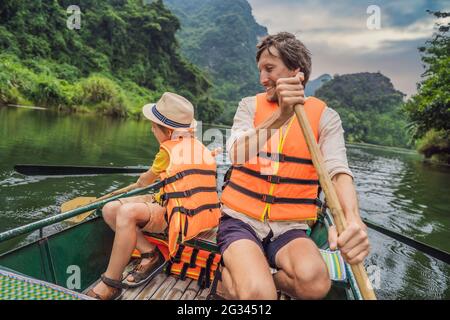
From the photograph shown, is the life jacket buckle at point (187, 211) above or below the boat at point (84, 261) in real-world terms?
above

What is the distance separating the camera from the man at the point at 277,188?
1.60m

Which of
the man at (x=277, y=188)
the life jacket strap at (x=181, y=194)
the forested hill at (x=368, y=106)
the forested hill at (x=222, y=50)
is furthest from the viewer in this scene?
the forested hill at (x=222, y=50)

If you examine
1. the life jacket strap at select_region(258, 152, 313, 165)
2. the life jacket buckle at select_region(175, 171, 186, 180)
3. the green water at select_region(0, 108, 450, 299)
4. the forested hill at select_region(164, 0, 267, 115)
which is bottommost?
the green water at select_region(0, 108, 450, 299)

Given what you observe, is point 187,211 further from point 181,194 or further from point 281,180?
point 281,180

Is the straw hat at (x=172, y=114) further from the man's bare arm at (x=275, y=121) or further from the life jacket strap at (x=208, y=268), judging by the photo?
the life jacket strap at (x=208, y=268)

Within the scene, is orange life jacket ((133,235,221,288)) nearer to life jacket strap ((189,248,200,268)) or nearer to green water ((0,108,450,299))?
life jacket strap ((189,248,200,268))

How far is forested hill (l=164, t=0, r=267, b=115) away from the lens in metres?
83.0

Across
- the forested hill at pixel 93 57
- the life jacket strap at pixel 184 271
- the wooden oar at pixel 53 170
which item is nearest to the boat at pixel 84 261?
the life jacket strap at pixel 184 271

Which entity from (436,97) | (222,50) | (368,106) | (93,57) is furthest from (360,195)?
(222,50)

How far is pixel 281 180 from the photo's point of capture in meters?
1.84

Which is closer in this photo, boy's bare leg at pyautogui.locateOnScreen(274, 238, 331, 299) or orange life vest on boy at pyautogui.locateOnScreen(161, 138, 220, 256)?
boy's bare leg at pyautogui.locateOnScreen(274, 238, 331, 299)

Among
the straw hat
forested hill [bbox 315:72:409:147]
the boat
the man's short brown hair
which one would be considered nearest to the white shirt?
the man's short brown hair

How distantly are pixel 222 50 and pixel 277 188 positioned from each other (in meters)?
100

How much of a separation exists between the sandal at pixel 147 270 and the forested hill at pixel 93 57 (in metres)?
20.4
